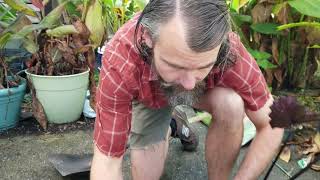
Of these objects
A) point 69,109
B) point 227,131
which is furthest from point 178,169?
point 69,109

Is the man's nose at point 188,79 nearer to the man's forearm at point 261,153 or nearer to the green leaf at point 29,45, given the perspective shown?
the man's forearm at point 261,153

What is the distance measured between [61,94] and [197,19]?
152cm

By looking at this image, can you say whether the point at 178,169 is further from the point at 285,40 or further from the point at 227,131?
the point at 285,40

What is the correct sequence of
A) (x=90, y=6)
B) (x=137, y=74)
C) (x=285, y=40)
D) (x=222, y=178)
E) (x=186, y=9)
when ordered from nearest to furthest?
(x=186, y=9) → (x=137, y=74) → (x=222, y=178) → (x=90, y=6) → (x=285, y=40)

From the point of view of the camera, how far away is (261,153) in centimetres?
151

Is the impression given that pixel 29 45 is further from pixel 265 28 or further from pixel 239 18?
pixel 265 28

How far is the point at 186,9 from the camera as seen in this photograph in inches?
42.8

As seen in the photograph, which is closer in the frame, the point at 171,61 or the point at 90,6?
the point at 171,61

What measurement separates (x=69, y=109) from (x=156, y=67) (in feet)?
4.52

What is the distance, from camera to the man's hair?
1.08 m

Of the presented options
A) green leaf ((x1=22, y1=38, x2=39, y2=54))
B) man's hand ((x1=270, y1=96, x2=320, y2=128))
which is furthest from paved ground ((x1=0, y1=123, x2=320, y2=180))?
man's hand ((x1=270, y1=96, x2=320, y2=128))

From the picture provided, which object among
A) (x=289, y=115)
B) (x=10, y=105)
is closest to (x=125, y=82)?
(x=289, y=115)

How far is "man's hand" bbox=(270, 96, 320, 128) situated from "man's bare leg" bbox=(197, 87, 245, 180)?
75 cm

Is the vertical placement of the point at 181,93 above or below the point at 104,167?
above
